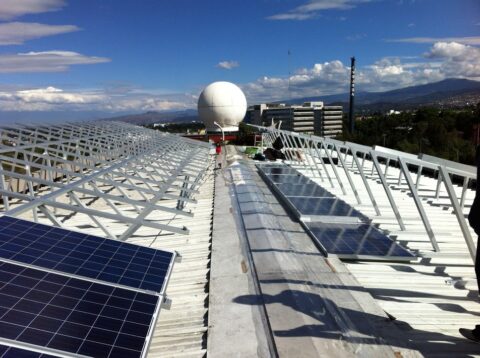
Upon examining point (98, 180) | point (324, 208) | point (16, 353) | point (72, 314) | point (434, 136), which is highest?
point (434, 136)

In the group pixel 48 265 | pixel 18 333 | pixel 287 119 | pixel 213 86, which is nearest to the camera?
pixel 18 333

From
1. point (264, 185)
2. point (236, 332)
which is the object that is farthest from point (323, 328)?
point (264, 185)

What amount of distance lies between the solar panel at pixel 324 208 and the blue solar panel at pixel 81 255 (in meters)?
5.92

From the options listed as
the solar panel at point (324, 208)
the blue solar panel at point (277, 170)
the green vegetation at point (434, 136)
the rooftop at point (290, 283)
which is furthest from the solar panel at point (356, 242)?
the green vegetation at point (434, 136)

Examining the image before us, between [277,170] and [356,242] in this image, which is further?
[277,170]

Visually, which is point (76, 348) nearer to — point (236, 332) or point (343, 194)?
point (236, 332)

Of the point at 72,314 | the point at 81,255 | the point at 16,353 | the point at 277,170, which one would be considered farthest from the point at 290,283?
the point at 277,170

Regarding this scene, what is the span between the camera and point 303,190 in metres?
14.4

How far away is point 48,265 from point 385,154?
23.1 ft

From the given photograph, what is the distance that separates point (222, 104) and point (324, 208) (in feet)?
141

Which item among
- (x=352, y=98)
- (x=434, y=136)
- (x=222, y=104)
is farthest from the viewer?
(x=352, y=98)

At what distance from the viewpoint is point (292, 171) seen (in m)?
20.0

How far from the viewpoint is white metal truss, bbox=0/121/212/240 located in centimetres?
622

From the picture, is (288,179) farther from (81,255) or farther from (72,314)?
(72,314)
